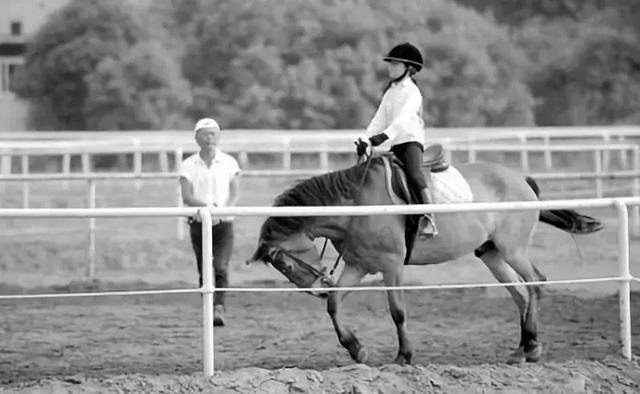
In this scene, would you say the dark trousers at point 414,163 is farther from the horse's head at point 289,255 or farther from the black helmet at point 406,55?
the horse's head at point 289,255

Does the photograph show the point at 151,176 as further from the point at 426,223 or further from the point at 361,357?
the point at 361,357

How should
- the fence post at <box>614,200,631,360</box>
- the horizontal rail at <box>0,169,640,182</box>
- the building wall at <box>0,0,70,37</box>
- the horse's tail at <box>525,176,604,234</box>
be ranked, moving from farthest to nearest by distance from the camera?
1. the building wall at <box>0,0,70,37</box>
2. the horizontal rail at <box>0,169,640,182</box>
3. the horse's tail at <box>525,176,604,234</box>
4. the fence post at <box>614,200,631,360</box>

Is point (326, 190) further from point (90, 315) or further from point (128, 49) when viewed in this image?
point (128, 49)

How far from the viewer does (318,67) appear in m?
38.2

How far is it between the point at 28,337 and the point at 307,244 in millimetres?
2290

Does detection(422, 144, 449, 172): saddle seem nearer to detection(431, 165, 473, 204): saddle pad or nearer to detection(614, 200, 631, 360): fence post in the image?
detection(431, 165, 473, 204): saddle pad

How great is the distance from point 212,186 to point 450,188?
72.9 inches

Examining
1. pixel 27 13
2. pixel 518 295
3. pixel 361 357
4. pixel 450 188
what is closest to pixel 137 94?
pixel 27 13

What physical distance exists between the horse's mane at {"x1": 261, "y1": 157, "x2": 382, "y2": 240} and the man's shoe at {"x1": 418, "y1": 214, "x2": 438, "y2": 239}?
44cm

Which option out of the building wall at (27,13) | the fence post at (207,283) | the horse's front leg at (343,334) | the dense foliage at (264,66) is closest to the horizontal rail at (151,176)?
the horse's front leg at (343,334)

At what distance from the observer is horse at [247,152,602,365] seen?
727 cm

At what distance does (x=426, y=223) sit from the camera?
7.40 m

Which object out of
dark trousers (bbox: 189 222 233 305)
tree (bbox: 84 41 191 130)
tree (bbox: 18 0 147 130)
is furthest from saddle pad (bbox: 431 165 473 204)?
tree (bbox: 18 0 147 130)

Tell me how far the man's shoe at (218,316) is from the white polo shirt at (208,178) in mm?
775
